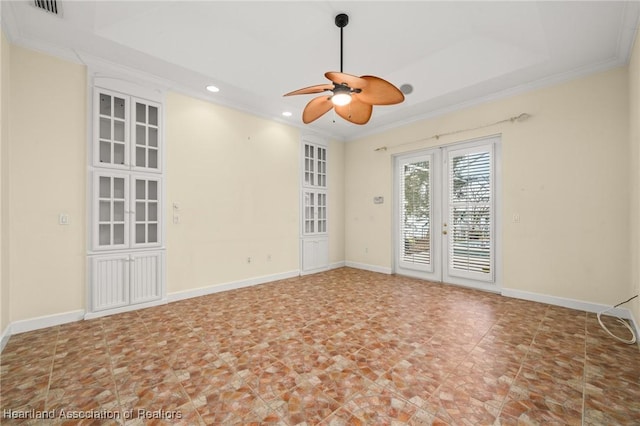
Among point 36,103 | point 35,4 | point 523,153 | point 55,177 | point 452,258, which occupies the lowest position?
point 452,258

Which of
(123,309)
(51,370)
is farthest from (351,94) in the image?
(123,309)

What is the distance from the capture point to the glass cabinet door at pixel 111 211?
350cm

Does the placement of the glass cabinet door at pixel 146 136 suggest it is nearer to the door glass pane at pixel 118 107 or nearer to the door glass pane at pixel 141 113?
the door glass pane at pixel 141 113

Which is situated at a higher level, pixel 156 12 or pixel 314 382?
pixel 156 12

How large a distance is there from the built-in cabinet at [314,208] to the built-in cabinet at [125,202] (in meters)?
2.78

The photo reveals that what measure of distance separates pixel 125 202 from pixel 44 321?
5.24ft

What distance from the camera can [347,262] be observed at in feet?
22.5

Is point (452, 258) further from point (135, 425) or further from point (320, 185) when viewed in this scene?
point (135, 425)

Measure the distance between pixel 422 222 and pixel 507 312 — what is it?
2.25 meters

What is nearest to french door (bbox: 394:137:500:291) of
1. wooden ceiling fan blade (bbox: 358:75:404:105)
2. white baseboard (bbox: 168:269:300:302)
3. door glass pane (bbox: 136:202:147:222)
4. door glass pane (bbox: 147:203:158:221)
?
white baseboard (bbox: 168:269:300:302)

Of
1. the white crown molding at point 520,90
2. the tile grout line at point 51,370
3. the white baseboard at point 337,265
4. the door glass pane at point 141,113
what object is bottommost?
the tile grout line at point 51,370

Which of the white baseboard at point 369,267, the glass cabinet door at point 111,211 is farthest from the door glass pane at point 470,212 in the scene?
the glass cabinet door at point 111,211

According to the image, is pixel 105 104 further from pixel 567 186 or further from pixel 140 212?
pixel 567 186

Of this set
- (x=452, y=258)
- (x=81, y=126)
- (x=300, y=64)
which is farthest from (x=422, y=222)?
(x=81, y=126)
